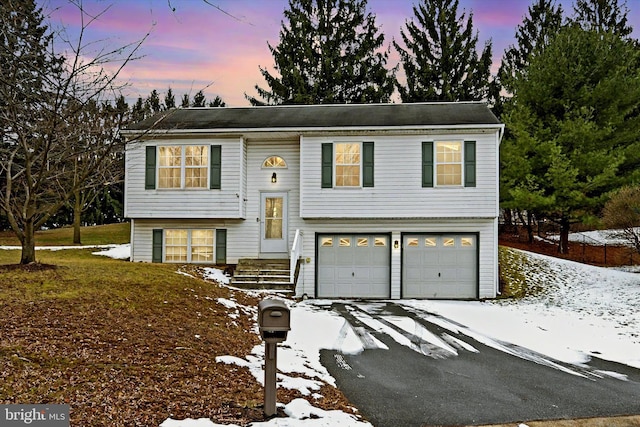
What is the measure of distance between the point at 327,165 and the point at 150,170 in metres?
5.87

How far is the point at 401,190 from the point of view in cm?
1544

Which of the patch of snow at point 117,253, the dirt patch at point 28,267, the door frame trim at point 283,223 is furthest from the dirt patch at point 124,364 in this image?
the patch of snow at point 117,253

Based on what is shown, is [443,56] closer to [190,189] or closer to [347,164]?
[347,164]

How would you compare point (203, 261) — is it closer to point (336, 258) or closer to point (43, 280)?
point (336, 258)

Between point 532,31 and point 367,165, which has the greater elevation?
point 532,31

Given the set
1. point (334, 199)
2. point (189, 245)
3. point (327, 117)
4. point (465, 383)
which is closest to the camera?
point (465, 383)

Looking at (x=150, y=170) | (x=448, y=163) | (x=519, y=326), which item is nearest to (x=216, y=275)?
(x=150, y=170)

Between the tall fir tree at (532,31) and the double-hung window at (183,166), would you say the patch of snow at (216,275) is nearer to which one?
the double-hung window at (183,166)

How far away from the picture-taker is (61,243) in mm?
25812

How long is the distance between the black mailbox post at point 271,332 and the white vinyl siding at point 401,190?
35.5 feet

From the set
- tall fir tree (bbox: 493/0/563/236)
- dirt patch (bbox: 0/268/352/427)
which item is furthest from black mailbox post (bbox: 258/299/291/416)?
tall fir tree (bbox: 493/0/563/236)

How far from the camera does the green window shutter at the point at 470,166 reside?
15141 mm

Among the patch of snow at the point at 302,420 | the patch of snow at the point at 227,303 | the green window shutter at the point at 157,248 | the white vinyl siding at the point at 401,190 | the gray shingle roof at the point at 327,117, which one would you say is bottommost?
the patch of snow at the point at 302,420

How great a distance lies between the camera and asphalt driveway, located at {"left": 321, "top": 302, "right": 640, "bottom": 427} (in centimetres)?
553
